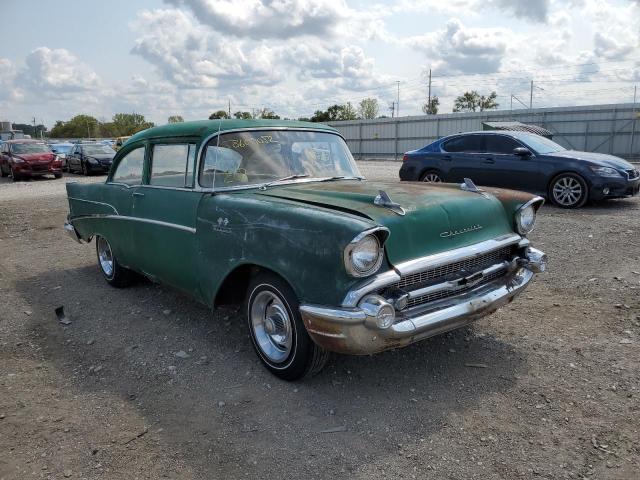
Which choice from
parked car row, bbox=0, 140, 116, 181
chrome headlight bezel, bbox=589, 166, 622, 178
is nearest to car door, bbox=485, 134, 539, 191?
chrome headlight bezel, bbox=589, 166, 622, 178

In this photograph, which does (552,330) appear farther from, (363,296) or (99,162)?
(99,162)

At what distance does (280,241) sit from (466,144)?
839 cm

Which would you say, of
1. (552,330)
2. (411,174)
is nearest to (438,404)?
(552,330)

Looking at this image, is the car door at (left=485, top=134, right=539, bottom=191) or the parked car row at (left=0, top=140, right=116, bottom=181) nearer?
the car door at (left=485, top=134, right=539, bottom=191)

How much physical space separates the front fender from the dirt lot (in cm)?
72

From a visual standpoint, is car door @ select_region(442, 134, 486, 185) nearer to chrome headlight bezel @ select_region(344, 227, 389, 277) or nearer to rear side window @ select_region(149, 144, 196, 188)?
rear side window @ select_region(149, 144, 196, 188)

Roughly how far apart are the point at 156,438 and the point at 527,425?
2.10 m

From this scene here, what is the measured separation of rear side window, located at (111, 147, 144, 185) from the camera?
4.92m

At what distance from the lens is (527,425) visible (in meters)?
2.93

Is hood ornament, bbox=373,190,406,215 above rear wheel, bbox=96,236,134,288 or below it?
above

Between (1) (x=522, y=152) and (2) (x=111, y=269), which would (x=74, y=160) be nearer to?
(2) (x=111, y=269)

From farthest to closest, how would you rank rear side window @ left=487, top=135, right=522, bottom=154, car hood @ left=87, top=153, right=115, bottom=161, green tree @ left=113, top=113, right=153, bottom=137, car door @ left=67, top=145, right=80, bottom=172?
green tree @ left=113, top=113, right=153, bottom=137, car door @ left=67, top=145, right=80, bottom=172, car hood @ left=87, top=153, right=115, bottom=161, rear side window @ left=487, top=135, right=522, bottom=154

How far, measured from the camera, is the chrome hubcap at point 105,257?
5754 millimetres

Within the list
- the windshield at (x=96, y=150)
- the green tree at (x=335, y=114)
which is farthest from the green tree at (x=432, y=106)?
the windshield at (x=96, y=150)
